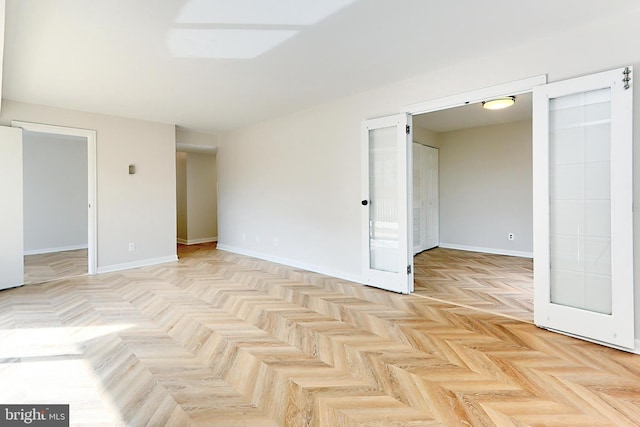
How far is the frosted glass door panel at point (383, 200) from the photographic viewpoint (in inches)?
150

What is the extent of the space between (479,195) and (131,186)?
6.44m

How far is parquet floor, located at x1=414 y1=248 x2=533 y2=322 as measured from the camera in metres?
3.35

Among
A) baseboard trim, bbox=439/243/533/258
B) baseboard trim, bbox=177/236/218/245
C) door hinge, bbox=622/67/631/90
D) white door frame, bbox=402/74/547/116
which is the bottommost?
baseboard trim, bbox=439/243/533/258

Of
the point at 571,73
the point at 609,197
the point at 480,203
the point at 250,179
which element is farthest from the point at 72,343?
the point at 480,203

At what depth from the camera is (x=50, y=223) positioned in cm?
661

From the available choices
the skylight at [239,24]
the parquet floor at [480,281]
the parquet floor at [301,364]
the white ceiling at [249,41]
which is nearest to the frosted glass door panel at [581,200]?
the parquet floor at [301,364]

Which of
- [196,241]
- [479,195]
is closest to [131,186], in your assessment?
[196,241]

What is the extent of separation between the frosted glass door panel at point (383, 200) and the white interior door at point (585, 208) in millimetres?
1450

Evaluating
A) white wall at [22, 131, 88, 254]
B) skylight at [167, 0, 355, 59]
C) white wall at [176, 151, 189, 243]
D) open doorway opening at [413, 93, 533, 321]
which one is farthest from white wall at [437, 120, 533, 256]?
white wall at [22, 131, 88, 254]

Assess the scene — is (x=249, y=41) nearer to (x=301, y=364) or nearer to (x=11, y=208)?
(x=301, y=364)

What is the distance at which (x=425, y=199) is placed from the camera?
21.5 ft

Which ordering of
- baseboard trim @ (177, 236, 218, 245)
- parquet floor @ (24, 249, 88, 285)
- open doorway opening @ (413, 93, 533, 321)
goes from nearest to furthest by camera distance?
parquet floor @ (24, 249, 88, 285)
open doorway opening @ (413, 93, 533, 321)
baseboard trim @ (177, 236, 218, 245)

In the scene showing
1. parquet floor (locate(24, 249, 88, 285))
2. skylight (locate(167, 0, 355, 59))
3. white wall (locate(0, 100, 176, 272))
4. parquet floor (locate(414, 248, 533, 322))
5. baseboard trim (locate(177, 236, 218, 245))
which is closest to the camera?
skylight (locate(167, 0, 355, 59))

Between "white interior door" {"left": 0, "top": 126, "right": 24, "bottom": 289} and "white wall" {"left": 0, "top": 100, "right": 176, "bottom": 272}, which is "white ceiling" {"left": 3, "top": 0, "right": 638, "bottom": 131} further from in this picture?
"white wall" {"left": 0, "top": 100, "right": 176, "bottom": 272}
